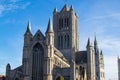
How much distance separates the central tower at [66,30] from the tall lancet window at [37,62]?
58.0ft

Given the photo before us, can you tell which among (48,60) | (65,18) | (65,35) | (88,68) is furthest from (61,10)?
(48,60)

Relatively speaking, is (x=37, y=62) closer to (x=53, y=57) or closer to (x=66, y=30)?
(x=53, y=57)

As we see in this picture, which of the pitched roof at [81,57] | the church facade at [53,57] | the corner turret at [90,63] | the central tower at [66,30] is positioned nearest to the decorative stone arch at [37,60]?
the church facade at [53,57]

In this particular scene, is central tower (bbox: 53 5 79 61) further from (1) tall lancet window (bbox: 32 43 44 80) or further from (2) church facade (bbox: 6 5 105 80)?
(1) tall lancet window (bbox: 32 43 44 80)

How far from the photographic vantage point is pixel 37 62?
86.6 meters

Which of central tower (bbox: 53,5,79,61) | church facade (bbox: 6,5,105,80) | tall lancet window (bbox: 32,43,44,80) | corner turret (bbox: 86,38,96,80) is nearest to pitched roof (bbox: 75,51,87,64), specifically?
church facade (bbox: 6,5,105,80)

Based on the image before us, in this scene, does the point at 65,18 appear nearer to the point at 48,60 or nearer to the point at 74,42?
the point at 74,42

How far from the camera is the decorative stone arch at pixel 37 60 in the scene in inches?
3364

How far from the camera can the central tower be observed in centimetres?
10431

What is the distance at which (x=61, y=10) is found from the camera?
112000 mm

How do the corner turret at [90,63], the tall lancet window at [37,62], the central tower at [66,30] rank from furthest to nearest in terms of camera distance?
the central tower at [66,30]
the corner turret at [90,63]
the tall lancet window at [37,62]

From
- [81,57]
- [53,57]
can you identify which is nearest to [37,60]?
[53,57]

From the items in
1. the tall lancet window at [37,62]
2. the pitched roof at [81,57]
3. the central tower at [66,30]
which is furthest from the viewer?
the central tower at [66,30]

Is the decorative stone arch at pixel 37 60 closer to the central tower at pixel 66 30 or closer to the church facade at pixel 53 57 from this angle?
the church facade at pixel 53 57
